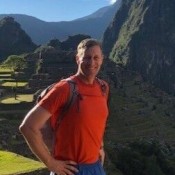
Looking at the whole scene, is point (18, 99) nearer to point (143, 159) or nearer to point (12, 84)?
point (12, 84)

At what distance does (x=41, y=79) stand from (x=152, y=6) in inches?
2928

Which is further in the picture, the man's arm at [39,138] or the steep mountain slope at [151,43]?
the steep mountain slope at [151,43]

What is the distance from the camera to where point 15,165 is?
44.1 feet

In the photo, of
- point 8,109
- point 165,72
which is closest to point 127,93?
point 8,109

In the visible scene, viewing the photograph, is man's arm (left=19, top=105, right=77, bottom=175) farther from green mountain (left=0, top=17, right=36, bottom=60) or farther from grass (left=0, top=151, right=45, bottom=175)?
green mountain (left=0, top=17, right=36, bottom=60)

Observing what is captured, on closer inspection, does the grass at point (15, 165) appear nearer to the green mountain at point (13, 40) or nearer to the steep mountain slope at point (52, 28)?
the green mountain at point (13, 40)

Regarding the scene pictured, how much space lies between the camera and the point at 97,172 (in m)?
4.24

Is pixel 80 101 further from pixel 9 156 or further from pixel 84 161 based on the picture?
pixel 9 156

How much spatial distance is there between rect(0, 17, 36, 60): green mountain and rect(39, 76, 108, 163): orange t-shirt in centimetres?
7375

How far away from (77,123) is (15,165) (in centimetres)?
958

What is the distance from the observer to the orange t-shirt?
4.10 meters

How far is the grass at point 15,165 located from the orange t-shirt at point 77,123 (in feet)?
27.3

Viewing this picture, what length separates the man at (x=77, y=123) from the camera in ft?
13.3

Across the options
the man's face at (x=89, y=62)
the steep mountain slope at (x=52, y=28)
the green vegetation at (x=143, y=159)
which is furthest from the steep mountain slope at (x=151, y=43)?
the man's face at (x=89, y=62)
